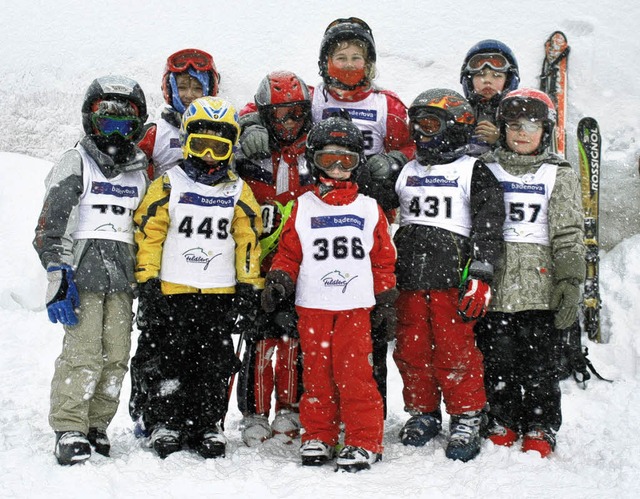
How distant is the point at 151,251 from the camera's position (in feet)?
12.1

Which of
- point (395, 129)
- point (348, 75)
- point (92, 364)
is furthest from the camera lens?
point (395, 129)

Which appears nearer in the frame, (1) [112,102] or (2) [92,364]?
(2) [92,364]

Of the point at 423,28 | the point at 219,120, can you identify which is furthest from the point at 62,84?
the point at 219,120

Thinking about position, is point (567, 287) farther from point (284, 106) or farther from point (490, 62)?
point (284, 106)

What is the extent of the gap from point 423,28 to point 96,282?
7203mm

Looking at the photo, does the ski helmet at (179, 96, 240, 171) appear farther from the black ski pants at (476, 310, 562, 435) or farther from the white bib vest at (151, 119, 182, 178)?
the black ski pants at (476, 310, 562, 435)

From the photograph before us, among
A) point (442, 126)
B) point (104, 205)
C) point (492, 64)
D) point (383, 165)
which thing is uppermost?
point (492, 64)

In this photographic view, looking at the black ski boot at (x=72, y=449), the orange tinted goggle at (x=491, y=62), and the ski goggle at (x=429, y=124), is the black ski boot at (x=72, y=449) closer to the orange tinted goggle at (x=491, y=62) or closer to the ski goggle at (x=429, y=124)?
the ski goggle at (x=429, y=124)

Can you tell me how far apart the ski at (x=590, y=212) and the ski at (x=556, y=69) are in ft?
2.97

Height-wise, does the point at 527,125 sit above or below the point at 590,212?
above

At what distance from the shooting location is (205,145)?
380cm

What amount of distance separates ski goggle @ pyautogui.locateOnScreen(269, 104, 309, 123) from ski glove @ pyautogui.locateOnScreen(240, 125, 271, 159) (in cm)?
13

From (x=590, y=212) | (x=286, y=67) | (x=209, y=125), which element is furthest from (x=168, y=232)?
(x=286, y=67)

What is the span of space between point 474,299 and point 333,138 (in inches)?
47.6
